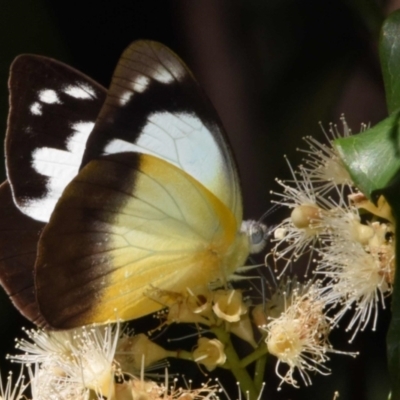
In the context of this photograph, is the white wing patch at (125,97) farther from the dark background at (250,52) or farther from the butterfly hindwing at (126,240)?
the dark background at (250,52)

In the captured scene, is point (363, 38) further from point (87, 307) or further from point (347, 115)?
point (87, 307)

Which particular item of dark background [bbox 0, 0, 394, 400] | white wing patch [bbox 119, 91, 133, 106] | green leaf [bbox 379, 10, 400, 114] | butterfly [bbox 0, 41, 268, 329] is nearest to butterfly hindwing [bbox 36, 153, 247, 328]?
butterfly [bbox 0, 41, 268, 329]

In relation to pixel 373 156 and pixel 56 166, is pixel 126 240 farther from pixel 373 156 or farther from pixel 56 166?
pixel 373 156

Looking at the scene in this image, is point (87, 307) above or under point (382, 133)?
under

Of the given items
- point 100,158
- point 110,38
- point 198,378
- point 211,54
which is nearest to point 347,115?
point 211,54

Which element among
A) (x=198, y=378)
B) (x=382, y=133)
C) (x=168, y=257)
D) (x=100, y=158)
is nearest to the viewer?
(x=382, y=133)

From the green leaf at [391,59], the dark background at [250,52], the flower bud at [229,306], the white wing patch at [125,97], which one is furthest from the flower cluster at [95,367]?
the dark background at [250,52]

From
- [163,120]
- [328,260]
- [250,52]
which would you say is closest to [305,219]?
[328,260]
